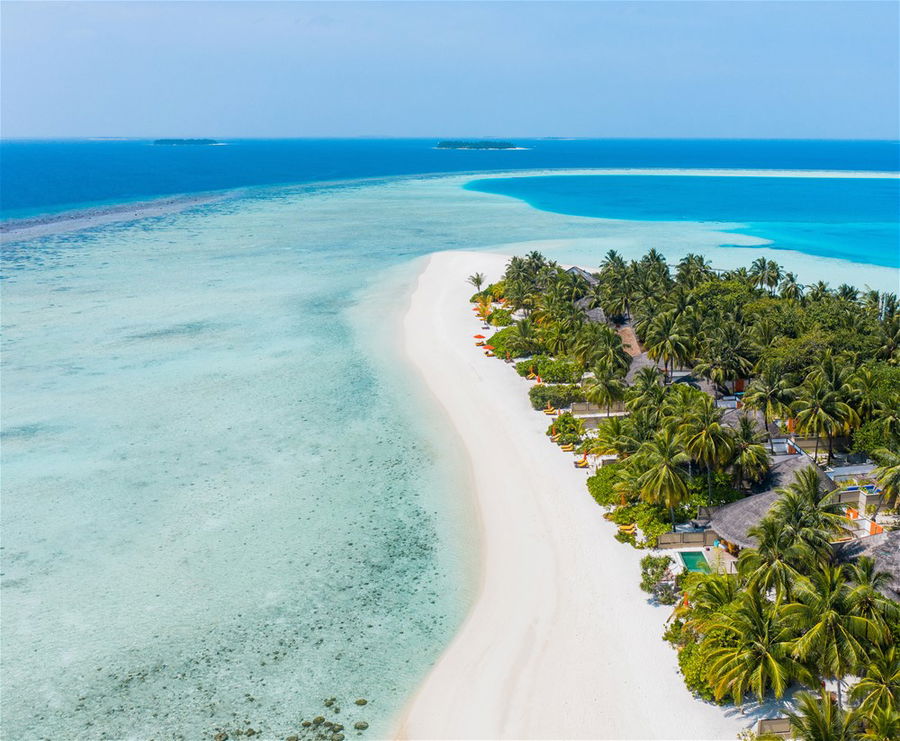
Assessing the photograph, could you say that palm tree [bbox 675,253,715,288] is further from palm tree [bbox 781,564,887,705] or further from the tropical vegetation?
palm tree [bbox 781,564,887,705]

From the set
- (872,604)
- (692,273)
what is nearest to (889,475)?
(872,604)

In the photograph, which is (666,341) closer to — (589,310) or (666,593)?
(589,310)

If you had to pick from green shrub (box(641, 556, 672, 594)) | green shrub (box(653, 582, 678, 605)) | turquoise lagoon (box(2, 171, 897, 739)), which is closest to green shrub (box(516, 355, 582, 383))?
turquoise lagoon (box(2, 171, 897, 739))

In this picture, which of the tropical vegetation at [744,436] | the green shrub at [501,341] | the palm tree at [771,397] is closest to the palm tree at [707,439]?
the tropical vegetation at [744,436]

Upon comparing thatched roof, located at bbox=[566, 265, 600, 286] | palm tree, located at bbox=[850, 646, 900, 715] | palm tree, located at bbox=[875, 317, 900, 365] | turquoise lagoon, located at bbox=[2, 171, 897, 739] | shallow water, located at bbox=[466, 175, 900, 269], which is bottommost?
turquoise lagoon, located at bbox=[2, 171, 897, 739]

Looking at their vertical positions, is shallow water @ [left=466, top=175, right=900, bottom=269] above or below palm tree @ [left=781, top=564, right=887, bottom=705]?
above

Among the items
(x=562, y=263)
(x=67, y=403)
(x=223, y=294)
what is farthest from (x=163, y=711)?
(x=562, y=263)

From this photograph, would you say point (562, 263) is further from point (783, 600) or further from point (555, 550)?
point (783, 600)
